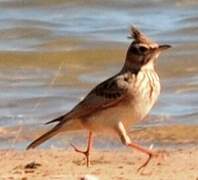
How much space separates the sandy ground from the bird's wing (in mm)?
517

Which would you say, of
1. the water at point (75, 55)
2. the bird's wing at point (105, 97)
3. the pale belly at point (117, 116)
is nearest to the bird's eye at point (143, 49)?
the bird's wing at point (105, 97)

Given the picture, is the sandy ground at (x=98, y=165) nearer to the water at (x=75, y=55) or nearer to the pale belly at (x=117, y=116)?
the pale belly at (x=117, y=116)

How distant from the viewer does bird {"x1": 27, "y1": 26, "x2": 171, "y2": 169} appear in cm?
841

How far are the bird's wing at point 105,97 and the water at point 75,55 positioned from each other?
2027 mm

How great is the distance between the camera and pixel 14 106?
39.8ft

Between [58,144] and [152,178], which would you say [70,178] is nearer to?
[152,178]

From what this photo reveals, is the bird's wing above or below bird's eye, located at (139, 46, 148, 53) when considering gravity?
below

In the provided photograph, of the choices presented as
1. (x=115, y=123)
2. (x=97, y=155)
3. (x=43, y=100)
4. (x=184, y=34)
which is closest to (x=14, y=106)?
(x=43, y=100)

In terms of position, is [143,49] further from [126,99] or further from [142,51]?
[126,99]

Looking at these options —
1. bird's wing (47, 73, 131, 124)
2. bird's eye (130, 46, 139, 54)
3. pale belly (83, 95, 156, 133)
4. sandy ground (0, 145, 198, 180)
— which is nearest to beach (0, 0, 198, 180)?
sandy ground (0, 145, 198, 180)

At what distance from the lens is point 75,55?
49.7ft

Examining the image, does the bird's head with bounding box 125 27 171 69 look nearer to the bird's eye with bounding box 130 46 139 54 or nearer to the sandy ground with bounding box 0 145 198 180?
the bird's eye with bounding box 130 46 139 54

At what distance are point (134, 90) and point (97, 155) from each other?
1.51 meters

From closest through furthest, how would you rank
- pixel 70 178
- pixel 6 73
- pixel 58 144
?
pixel 70 178
pixel 58 144
pixel 6 73
